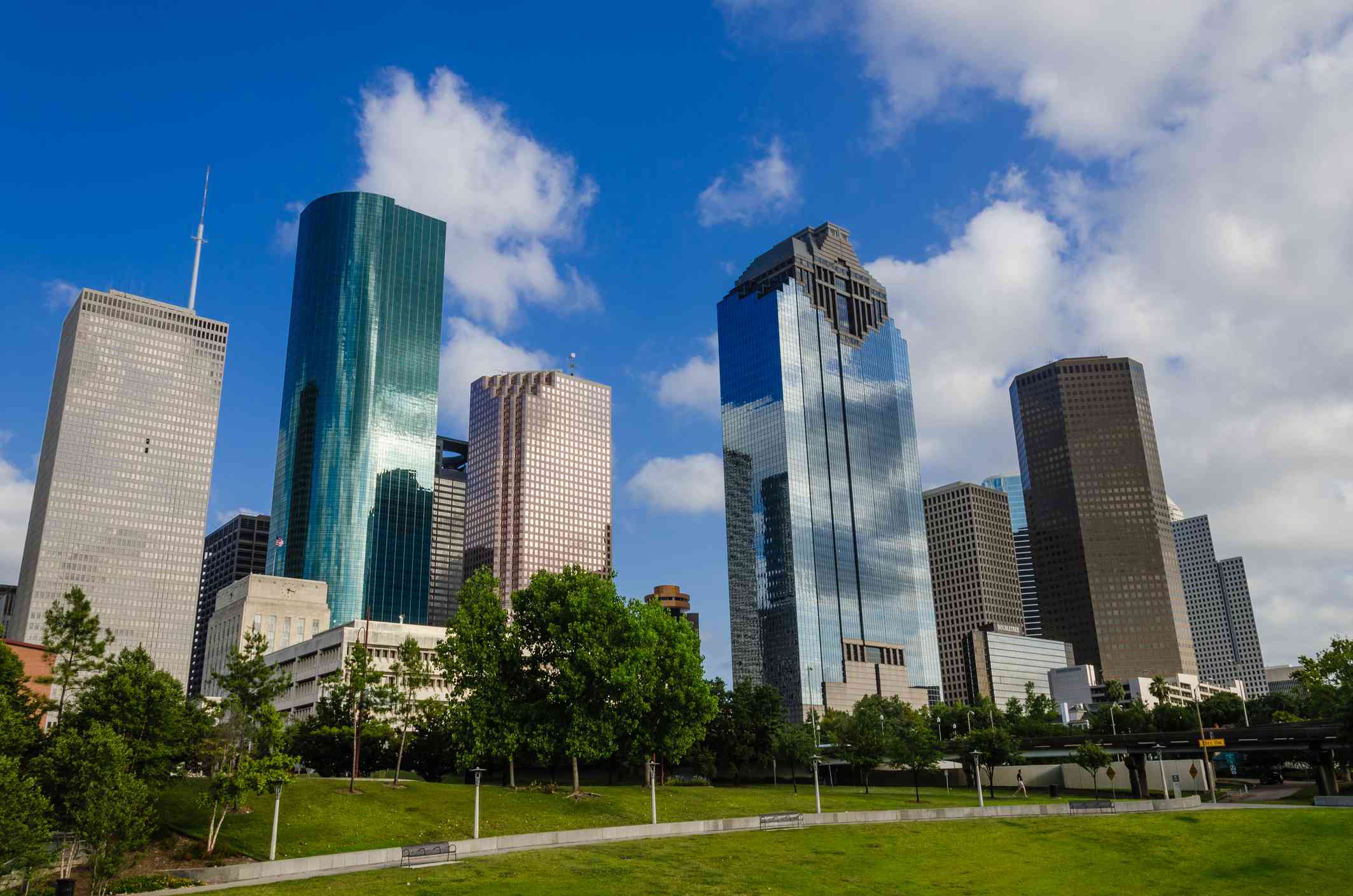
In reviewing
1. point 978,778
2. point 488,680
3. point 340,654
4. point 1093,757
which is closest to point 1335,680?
point 1093,757

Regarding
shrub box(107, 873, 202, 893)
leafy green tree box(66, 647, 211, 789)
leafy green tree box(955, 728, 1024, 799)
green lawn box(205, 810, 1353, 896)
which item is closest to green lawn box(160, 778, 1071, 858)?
leafy green tree box(66, 647, 211, 789)

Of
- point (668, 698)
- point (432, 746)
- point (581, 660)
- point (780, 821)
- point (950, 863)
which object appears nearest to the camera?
point (950, 863)

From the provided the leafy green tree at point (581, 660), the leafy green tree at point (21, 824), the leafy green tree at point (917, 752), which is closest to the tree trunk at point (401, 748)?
the leafy green tree at point (581, 660)

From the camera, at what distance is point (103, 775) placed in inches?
2007

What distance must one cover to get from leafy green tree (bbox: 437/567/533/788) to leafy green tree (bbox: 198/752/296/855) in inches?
993

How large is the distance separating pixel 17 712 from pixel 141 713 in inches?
271

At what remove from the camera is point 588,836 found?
65.8m

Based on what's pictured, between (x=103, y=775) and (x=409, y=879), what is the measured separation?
16.6 m

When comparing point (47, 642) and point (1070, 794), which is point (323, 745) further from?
point (1070, 794)

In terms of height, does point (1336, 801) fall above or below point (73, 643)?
below

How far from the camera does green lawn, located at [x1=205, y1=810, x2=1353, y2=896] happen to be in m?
51.7

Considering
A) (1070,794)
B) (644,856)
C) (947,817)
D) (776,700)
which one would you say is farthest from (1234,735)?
(644,856)

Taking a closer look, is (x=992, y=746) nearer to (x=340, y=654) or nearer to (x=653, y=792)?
(x=653, y=792)

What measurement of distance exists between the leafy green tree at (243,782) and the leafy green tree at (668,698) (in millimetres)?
35744
